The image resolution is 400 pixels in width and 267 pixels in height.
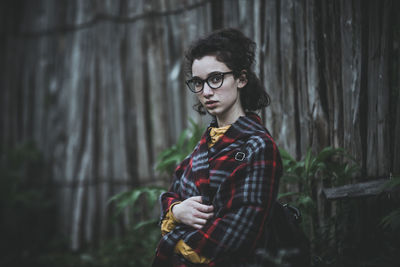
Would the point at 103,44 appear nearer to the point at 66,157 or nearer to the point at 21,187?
the point at 66,157

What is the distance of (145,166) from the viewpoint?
13.5 ft

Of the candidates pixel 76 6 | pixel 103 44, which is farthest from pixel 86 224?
pixel 76 6

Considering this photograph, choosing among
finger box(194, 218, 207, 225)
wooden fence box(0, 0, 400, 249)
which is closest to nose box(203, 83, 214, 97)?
finger box(194, 218, 207, 225)

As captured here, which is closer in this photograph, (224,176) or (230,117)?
(224,176)

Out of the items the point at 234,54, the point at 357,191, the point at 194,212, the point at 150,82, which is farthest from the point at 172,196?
the point at 150,82

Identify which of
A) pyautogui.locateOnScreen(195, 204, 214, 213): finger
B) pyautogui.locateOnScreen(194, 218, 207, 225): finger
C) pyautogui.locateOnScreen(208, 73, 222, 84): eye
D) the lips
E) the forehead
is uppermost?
the forehead

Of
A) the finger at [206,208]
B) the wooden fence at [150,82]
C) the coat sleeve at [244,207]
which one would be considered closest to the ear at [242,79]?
the coat sleeve at [244,207]

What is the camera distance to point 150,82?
4.08m

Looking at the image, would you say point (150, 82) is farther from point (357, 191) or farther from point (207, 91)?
point (357, 191)

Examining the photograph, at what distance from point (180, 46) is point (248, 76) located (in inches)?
78.7

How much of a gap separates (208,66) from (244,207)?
0.78 m

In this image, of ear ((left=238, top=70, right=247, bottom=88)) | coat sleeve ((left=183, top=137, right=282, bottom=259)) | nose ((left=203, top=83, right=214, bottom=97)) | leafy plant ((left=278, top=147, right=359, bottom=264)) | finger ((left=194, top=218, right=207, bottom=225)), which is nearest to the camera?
coat sleeve ((left=183, top=137, right=282, bottom=259))

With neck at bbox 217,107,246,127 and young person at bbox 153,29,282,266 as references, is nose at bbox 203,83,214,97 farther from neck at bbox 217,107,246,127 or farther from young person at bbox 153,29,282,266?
neck at bbox 217,107,246,127

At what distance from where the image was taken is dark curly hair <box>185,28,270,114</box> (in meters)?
1.92
